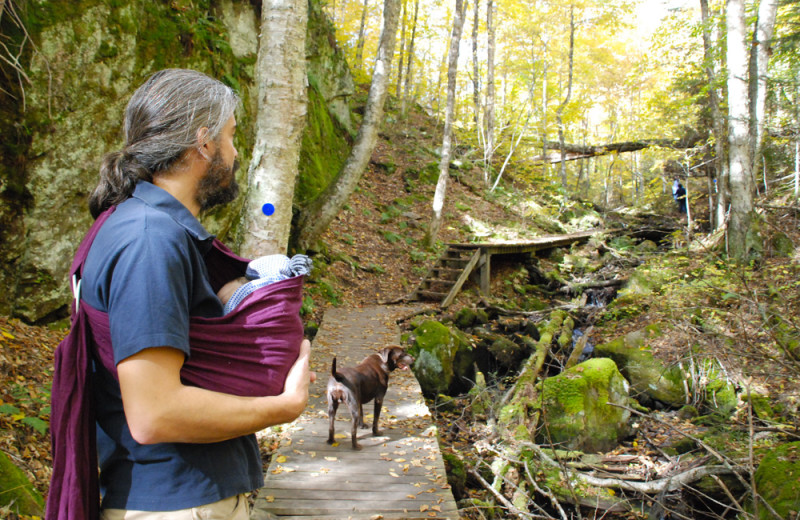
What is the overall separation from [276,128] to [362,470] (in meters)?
2.97

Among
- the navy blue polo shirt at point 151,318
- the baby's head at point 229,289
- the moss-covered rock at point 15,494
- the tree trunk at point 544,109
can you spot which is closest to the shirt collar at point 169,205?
the navy blue polo shirt at point 151,318

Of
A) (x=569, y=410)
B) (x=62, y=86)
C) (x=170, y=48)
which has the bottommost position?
(x=569, y=410)

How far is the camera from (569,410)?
20.0 feet

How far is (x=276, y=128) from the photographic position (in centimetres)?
438

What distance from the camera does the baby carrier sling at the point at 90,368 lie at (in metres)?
1.19

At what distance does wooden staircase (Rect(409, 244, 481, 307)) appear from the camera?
1138cm

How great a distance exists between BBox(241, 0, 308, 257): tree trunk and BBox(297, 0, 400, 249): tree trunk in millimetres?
5732

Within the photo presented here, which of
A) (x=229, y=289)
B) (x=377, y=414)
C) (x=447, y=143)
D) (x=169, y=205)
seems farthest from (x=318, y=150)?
(x=169, y=205)

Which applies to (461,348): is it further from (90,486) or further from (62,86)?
(90,486)

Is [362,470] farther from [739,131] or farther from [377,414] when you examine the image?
[739,131]

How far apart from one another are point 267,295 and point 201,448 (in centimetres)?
40

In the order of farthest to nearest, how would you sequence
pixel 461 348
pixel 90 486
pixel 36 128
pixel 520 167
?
pixel 520 167, pixel 461 348, pixel 36 128, pixel 90 486

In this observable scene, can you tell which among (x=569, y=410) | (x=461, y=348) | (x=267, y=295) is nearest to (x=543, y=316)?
(x=461, y=348)

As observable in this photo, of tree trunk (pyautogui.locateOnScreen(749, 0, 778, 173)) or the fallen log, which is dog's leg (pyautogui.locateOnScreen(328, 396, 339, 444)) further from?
the fallen log
